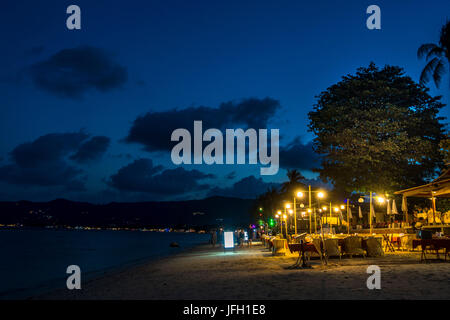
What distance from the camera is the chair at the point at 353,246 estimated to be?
44.4ft

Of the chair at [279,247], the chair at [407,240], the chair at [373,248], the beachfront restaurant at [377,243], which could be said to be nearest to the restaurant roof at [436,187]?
the beachfront restaurant at [377,243]

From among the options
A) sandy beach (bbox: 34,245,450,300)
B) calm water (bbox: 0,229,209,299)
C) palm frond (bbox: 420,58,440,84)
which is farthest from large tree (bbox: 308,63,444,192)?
calm water (bbox: 0,229,209,299)

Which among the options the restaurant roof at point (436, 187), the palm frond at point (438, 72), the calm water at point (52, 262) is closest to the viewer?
the restaurant roof at point (436, 187)

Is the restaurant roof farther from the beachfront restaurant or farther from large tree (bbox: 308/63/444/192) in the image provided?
large tree (bbox: 308/63/444/192)

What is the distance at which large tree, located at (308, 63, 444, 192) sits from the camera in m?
23.5

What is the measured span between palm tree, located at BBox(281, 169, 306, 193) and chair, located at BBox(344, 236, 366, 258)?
42612mm

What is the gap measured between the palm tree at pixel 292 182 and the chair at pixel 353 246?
140 ft

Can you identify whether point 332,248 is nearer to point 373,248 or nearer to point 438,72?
point 373,248

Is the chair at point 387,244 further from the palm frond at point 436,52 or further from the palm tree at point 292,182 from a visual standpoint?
the palm tree at point 292,182

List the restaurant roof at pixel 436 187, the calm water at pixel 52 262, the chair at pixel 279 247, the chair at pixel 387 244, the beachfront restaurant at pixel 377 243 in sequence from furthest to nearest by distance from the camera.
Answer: the calm water at pixel 52 262, the chair at pixel 279 247, the chair at pixel 387 244, the restaurant roof at pixel 436 187, the beachfront restaurant at pixel 377 243

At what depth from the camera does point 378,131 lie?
23281 millimetres

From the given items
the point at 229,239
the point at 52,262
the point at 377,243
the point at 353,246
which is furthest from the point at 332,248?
the point at 52,262
